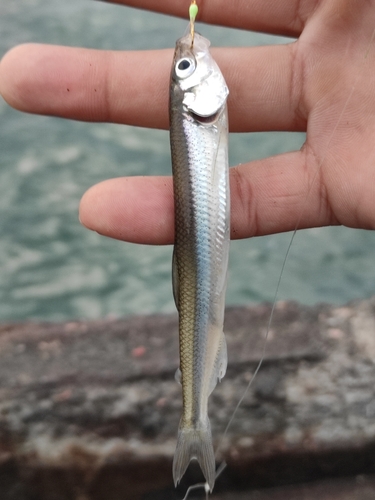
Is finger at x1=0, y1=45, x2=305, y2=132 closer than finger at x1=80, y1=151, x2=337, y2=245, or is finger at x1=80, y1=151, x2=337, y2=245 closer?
finger at x1=80, y1=151, x2=337, y2=245

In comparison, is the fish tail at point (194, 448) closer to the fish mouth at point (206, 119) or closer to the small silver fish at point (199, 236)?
the small silver fish at point (199, 236)

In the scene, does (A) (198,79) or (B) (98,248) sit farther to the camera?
(B) (98,248)

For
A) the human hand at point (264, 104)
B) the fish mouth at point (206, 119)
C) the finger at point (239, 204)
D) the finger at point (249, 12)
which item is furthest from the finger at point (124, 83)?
the fish mouth at point (206, 119)

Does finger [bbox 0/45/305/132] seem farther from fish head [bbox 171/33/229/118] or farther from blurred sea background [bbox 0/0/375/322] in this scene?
blurred sea background [bbox 0/0/375/322]

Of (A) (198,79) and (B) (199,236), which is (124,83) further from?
(B) (199,236)

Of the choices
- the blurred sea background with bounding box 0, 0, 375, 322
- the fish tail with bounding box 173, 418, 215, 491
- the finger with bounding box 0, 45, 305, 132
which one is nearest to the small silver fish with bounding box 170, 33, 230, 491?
the fish tail with bounding box 173, 418, 215, 491

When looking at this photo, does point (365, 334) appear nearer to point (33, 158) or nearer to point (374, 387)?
point (374, 387)

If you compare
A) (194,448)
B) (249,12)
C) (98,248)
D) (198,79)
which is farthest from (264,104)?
(98,248)

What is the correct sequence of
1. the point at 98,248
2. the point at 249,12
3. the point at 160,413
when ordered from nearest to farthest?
the point at 249,12
the point at 160,413
the point at 98,248
